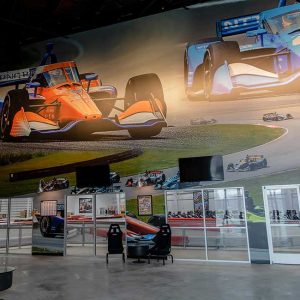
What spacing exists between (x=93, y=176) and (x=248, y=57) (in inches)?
212

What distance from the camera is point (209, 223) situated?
845cm

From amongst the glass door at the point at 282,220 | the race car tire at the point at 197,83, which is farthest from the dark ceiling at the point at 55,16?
the glass door at the point at 282,220

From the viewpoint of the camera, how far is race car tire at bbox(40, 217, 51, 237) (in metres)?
9.92

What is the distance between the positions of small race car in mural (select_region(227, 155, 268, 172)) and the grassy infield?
274 millimetres

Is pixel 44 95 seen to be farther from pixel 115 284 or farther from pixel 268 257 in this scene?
pixel 268 257

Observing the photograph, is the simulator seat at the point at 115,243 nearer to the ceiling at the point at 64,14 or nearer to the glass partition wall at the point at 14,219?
the glass partition wall at the point at 14,219

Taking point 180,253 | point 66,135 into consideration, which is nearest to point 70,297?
point 180,253

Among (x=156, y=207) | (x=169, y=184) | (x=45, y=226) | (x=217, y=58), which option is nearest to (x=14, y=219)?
(x=45, y=226)

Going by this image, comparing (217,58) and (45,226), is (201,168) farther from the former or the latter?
(45,226)

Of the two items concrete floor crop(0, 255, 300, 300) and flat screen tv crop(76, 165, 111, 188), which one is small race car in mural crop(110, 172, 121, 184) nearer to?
flat screen tv crop(76, 165, 111, 188)

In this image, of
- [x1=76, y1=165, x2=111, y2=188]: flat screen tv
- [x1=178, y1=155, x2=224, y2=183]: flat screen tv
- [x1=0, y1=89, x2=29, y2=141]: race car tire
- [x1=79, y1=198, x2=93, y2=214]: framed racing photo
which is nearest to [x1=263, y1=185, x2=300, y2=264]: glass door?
[x1=178, y1=155, x2=224, y2=183]: flat screen tv

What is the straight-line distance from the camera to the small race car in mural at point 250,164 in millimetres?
8062

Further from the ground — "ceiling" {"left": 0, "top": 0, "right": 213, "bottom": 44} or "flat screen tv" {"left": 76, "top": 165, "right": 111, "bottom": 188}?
"ceiling" {"left": 0, "top": 0, "right": 213, "bottom": 44}

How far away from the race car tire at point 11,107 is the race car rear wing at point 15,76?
50cm
